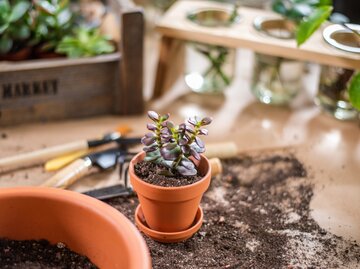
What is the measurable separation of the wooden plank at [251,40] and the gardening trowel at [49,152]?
354mm

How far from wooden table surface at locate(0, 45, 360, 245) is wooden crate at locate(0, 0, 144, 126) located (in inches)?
1.5

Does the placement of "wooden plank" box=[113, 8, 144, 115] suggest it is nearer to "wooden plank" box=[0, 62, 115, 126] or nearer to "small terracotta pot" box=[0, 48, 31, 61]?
"wooden plank" box=[0, 62, 115, 126]

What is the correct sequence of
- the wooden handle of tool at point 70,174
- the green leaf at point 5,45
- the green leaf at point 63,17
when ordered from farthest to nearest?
the green leaf at point 63,17 < the green leaf at point 5,45 < the wooden handle of tool at point 70,174

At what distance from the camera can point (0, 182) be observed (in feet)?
4.28

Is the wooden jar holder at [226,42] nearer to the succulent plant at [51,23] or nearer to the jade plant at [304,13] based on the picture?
the jade plant at [304,13]

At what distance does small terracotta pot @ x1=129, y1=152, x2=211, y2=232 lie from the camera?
3.34 feet

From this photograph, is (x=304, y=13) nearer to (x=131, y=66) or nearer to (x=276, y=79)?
(x=276, y=79)

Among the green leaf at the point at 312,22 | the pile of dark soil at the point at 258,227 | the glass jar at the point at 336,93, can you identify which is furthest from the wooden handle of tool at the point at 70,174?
the glass jar at the point at 336,93

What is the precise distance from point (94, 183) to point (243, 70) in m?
0.80

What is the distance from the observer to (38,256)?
984 millimetres

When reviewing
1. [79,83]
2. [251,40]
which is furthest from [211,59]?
[79,83]

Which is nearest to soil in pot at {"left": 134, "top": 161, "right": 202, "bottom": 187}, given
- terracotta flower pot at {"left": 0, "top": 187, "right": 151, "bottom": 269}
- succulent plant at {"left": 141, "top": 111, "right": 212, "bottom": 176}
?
succulent plant at {"left": 141, "top": 111, "right": 212, "bottom": 176}

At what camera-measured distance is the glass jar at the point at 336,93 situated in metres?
1.54

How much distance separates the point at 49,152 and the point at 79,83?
9.7 inches
